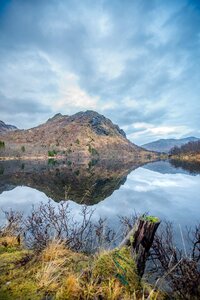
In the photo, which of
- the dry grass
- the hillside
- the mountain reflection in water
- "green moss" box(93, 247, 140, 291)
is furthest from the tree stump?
the hillside

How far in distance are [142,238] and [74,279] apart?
4.93 ft

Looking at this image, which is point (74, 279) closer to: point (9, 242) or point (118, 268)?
point (118, 268)

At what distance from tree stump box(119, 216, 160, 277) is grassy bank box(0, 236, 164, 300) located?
16 centimetres

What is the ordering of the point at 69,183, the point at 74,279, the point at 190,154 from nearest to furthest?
1. the point at 74,279
2. the point at 69,183
3. the point at 190,154

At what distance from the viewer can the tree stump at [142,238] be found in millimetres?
4883

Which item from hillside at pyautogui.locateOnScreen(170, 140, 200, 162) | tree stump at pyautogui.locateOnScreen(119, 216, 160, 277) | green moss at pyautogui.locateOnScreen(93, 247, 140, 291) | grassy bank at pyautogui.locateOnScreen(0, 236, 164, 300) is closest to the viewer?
grassy bank at pyautogui.locateOnScreen(0, 236, 164, 300)

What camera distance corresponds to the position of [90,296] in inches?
168

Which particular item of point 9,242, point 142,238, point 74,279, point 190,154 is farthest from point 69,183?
point 190,154

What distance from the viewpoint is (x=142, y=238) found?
16.4ft

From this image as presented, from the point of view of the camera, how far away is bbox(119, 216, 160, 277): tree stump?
16.0 ft

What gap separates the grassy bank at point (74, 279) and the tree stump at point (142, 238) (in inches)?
6.4

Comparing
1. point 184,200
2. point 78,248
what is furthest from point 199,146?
point 78,248

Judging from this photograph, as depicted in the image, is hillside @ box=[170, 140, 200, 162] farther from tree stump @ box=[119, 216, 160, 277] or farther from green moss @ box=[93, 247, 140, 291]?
green moss @ box=[93, 247, 140, 291]

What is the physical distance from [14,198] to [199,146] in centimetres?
16997
